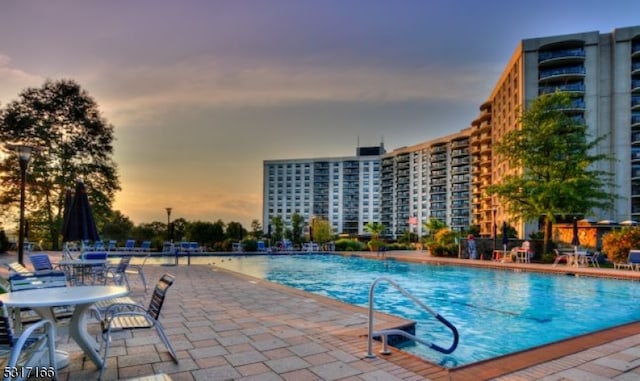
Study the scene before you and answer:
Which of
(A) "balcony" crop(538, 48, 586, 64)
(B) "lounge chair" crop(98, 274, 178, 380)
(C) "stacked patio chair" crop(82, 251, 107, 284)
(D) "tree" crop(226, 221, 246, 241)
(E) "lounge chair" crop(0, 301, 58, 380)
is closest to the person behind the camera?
(E) "lounge chair" crop(0, 301, 58, 380)

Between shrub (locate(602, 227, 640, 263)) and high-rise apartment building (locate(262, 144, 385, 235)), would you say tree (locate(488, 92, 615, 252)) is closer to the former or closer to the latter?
shrub (locate(602, 227, 640, 263))

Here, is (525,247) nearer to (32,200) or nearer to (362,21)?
(362,21)

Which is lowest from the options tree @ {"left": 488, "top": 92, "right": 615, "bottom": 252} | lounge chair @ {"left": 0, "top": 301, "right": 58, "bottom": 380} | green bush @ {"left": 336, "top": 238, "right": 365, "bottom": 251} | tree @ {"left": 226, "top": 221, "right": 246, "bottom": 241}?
green bush @ {"left": 336, "top": 238, "right": 365, "bottom": 251}

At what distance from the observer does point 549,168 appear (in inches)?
784

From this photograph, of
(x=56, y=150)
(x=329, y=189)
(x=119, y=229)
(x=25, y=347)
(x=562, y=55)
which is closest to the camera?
(x=25, y=347)

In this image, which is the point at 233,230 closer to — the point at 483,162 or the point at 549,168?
the point at 549,168

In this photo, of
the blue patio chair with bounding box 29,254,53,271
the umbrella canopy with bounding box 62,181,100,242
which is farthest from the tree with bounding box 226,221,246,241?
the blue patio chair with bounding box 29,254,53,271

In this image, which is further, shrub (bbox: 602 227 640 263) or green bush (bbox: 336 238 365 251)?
green bush (bbox: 336 238 365 251)

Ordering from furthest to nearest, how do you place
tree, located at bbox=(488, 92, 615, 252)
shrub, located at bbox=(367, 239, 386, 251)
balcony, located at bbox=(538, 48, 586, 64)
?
balcony, located at bbox=(538, 48, 586, 64)
shrub, located at bbox=(367, 239, 386, 251)
tree, located at bbox=(488, 92, 615, 252)

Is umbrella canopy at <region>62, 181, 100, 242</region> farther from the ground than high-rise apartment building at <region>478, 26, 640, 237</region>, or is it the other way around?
high-rise apartment building at <region>478, 26, 640, 237</region>

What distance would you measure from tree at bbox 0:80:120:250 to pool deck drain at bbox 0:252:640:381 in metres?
19.5

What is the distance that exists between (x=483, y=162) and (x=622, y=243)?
42.8 m

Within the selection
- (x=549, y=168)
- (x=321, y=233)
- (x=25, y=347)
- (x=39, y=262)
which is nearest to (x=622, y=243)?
(x=549, y=168)

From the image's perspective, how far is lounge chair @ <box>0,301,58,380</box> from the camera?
2641 millimetres
